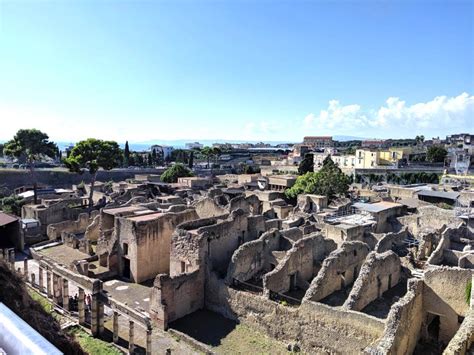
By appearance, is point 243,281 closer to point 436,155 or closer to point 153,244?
point 153,244

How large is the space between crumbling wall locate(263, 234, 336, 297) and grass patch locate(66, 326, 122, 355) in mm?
7690

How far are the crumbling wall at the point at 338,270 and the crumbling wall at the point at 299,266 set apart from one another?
1996 millimetres

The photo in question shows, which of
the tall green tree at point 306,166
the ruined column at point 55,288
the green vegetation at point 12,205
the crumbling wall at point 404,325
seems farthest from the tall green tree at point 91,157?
the tall green tree at point 306,166

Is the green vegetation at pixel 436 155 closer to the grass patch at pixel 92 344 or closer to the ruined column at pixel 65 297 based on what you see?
the ruined column at pixel 65 297

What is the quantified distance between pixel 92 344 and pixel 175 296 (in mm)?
4412

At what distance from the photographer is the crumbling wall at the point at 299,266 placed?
19516 millimetres

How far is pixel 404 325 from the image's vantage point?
1474 cm

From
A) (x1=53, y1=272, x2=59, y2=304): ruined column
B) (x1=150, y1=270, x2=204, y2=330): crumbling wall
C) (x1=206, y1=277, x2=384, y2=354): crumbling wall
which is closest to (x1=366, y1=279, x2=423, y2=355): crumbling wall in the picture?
(x1=206, y1=277, x2=384, y2=354): crumbling wall

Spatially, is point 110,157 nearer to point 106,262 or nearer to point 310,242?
point 106,262

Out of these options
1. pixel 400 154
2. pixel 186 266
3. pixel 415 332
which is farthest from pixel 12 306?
pixel 400 154

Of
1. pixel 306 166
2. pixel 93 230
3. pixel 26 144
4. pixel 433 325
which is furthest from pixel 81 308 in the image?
pixel 306 166

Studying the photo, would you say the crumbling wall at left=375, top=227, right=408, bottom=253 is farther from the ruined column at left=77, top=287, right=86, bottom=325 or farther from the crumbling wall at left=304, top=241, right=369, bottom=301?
the ruined column at left=77, top=287, right=86, bottom=325

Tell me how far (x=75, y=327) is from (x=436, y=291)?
17676 mm

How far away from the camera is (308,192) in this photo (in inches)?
1982
